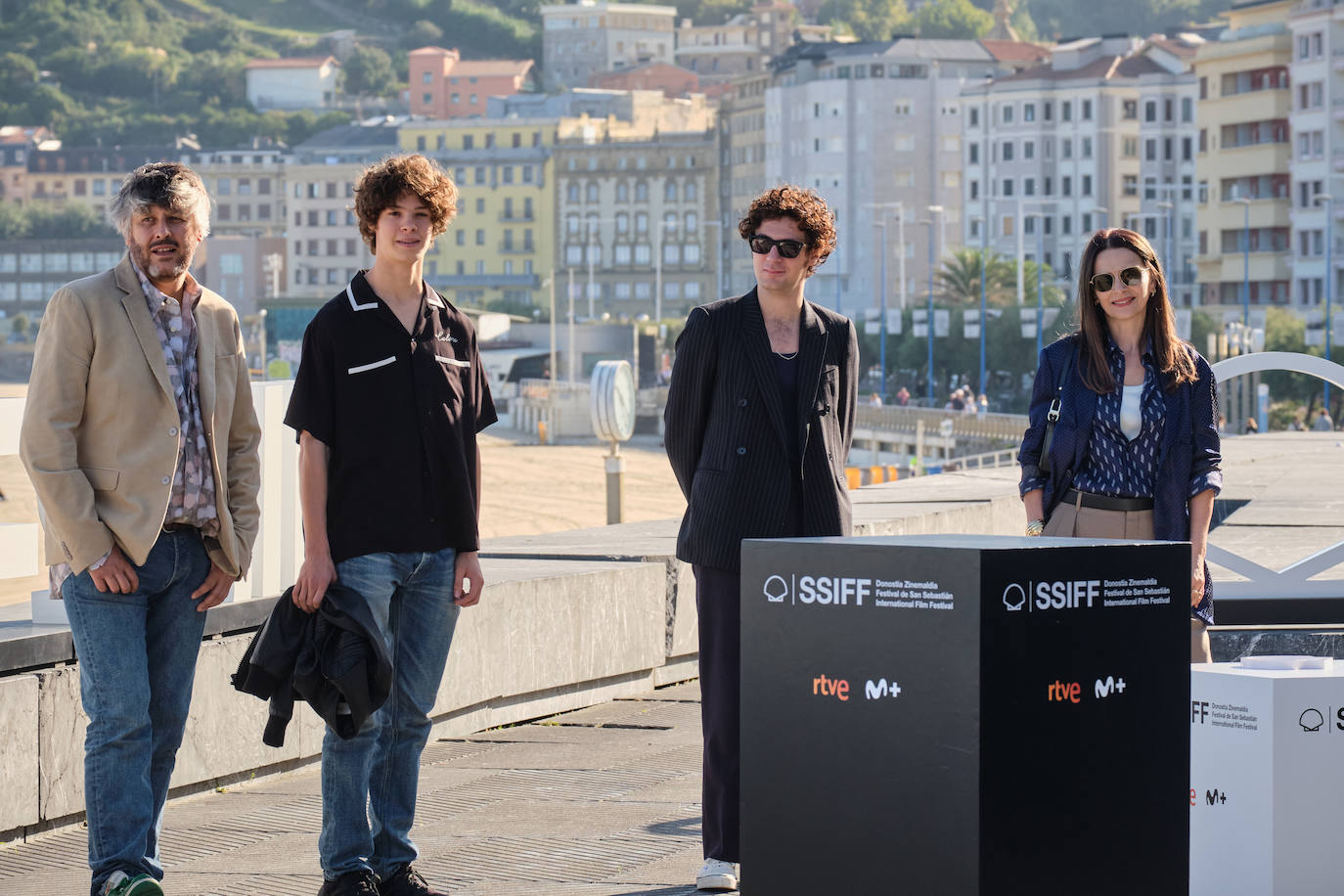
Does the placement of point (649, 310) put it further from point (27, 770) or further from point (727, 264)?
point (27, 770)

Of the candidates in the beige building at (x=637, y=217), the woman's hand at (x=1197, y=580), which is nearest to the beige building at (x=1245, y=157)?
the beige building at (x=637, y=217)

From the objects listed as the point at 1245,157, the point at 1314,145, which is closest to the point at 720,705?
the point at 1314,145

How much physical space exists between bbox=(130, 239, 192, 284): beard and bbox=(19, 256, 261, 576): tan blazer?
0.03 meters

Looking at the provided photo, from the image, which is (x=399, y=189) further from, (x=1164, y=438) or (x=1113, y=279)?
(x=1164, y=438)

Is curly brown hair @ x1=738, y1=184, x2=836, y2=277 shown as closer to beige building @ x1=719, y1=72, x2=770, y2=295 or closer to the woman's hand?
the woman's hand

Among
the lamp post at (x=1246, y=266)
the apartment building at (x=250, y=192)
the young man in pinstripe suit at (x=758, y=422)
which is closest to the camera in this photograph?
the young man in pinstripe suit at (x=758, y=422)

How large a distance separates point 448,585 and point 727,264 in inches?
5565

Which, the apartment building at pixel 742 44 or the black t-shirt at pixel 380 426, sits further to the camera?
the apartment building at pixel 742 44

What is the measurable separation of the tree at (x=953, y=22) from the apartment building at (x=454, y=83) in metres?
35.9

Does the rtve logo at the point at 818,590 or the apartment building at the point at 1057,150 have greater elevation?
the apartment building at the point at 1057,150

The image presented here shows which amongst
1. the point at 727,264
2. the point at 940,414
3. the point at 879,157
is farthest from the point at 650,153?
the point at 940,414

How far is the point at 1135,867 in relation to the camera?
328 centimetres

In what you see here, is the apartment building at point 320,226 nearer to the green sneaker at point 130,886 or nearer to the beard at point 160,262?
the beard at point 160,262

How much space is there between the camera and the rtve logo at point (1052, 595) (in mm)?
3098
